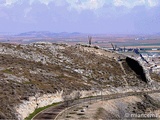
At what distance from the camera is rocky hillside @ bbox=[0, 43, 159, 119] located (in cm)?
6819

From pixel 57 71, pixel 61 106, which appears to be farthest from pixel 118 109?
pixel 57 71

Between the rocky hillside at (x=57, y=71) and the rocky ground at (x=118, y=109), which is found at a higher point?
the rocky hillside at (x=57, y=71)

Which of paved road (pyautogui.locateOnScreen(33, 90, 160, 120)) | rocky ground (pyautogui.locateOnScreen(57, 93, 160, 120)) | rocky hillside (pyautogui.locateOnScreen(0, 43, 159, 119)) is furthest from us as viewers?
rocky hillside (pyautogui.locateOnScreen(0, 43, 159, 119))

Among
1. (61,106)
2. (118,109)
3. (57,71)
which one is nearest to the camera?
(61,106)

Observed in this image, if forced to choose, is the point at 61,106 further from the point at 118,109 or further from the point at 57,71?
the point at 57,71

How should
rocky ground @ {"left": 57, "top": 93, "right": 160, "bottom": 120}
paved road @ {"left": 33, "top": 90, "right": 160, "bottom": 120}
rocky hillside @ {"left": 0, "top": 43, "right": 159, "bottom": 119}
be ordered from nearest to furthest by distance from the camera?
paved road @ {"left": 33, "top": 90, "right": 160, "bottom": 120}, rocky ground @ {"left": 57, "top": 93, "right": 160, "bottom": 120}, rocky hillside @ {"left": 0, "top": 43, "right": 159, "bottom": 119}

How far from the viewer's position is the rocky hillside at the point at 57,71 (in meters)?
68.2

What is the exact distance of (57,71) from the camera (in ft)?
287

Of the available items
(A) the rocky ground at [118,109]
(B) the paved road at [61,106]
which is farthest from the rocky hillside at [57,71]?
(A) the rocky ground at [118,109]

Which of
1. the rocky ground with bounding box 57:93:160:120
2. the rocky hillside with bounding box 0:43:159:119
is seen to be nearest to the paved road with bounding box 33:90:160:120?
the rocky ground with bounding box 57:93:160:120

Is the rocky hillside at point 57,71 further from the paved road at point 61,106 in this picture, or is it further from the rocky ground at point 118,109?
the rocky ground at point 118,109

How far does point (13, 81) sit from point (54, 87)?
8868mm

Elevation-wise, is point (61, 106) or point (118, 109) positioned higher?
point (61, 106)

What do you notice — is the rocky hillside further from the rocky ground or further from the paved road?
the rocky ground
